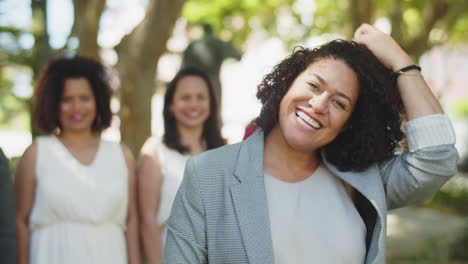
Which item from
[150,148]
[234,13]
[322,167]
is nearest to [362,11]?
[234,13]

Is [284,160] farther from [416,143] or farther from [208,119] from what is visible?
[208,119]

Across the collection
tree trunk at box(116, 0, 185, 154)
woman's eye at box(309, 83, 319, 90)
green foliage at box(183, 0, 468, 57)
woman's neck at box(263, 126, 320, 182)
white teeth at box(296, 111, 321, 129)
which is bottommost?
woman's neck at box(263, 126, 320, 182)

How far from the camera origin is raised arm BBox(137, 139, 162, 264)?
3424mm

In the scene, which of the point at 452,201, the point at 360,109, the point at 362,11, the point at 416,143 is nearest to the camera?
the point at 416,143

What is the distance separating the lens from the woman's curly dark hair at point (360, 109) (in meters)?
2.27

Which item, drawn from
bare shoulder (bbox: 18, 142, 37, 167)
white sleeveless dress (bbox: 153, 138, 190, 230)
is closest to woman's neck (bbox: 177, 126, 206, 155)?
white sleeveless dress (bbox: 153, 138, 190, 230)

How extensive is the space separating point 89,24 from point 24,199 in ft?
12.1

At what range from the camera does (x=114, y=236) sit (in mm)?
3307

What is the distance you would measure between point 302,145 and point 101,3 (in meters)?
4.71

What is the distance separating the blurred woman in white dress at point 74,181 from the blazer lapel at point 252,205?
4.58ft

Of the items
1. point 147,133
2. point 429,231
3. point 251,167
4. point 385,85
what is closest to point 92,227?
point 251,167

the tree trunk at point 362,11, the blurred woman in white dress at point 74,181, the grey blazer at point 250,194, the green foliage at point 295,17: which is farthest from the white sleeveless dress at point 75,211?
the green foliage at point 295,17

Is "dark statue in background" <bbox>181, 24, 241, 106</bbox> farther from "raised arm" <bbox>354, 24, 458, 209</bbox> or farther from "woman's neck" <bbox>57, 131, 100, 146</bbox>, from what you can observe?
"raised arm" <bbox>354, 24, 458, 209</bbox>

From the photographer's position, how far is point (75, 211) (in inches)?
126
